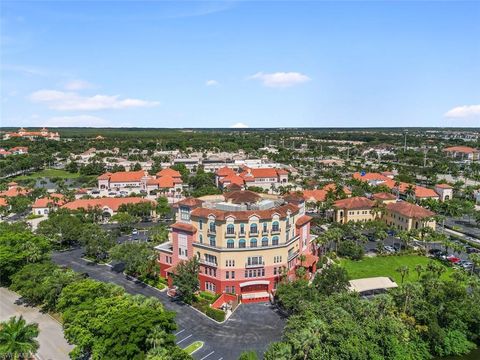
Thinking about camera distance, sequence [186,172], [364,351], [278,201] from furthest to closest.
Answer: [186,172] < [278,201] < [364,351]

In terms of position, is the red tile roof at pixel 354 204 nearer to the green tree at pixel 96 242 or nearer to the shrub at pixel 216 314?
the shrub at pixel 216 314

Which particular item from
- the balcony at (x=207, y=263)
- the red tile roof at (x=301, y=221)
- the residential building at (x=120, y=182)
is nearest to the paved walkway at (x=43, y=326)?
the balcony at (x=207, y=263)

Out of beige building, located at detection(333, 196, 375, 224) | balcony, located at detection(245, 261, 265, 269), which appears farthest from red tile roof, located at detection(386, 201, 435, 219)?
balcony, located at detection(245, 261, 265, 269)

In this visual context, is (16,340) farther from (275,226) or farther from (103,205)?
(103,205)

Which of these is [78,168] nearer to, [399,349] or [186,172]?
[186,172]

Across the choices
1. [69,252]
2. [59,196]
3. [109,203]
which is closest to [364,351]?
[69,252]

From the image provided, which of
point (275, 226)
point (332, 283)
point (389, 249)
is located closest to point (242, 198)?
point (275, 226)
